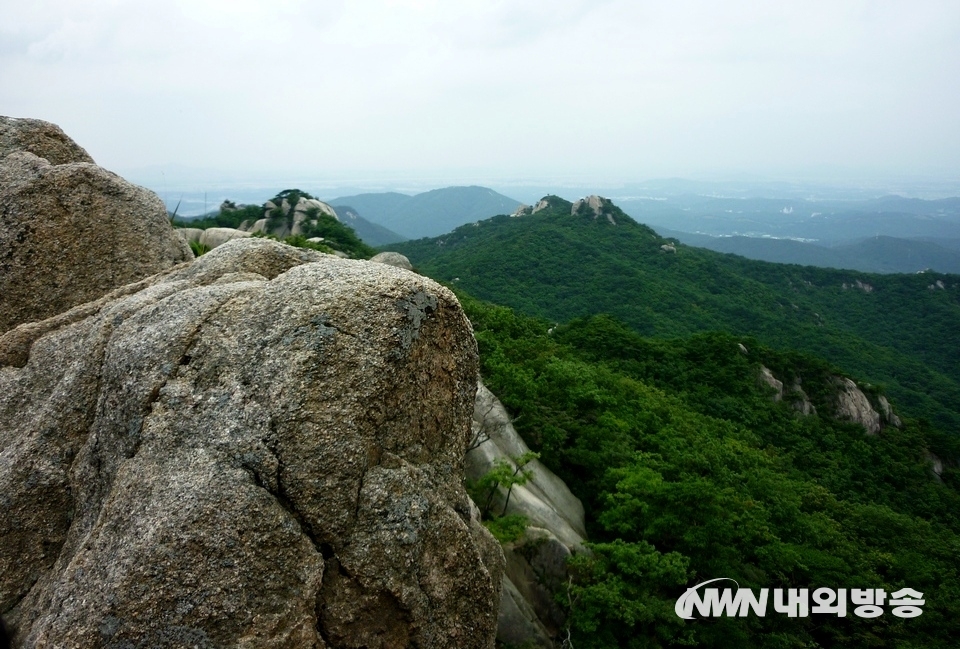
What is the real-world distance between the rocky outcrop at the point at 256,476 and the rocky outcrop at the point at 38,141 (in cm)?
828

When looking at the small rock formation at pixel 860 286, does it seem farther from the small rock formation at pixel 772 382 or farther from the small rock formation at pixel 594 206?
the small rock formation at pixel 772 382

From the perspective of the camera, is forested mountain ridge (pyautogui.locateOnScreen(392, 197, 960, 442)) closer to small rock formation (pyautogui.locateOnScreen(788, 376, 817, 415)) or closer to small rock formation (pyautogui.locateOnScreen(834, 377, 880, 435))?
small rock formation (pyautogui.locateOnScreen(834, 377, 880, 435))

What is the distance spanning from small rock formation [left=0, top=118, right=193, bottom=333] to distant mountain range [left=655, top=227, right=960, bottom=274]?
Answer: 610 feet

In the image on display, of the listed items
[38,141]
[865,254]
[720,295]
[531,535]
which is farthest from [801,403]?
[865,254]

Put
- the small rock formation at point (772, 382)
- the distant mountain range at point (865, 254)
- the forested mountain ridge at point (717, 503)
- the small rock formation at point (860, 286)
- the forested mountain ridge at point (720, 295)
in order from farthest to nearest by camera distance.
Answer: the distant mountain range at point (865, 254) → the small rock formation at point (860, 286) → the forested mountain ridge at point (720, 295) → the small rock formation at point (772, 382) → the forested mountain ridge at point (717, 503)

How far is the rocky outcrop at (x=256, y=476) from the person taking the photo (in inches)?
198

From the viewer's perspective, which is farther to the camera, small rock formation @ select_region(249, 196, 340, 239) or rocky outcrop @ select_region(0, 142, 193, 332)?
small rock formation @ select_region(249, 196, 340, 239)

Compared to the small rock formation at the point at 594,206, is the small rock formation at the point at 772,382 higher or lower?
lower

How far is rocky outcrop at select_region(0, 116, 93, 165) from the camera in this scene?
12.2 meters

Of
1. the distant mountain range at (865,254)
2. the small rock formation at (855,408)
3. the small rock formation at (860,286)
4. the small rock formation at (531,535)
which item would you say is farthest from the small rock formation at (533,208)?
the distant mountain range at (865,254)

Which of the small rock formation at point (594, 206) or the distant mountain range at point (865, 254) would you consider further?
the distant mountain range at point (865, 254)

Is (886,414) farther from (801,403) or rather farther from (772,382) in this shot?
(772,382)

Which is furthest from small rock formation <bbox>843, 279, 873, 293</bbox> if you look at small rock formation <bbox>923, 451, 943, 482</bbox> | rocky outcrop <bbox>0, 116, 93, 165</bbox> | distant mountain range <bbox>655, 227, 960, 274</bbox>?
rocky outcrop <bbox>0, 116, 93, 165</bbox>

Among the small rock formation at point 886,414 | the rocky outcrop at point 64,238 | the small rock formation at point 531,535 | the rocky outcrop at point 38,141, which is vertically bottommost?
the small rock formation at point 886,414
